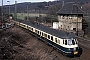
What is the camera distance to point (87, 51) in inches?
835

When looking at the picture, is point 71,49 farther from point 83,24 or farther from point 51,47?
point 83,24

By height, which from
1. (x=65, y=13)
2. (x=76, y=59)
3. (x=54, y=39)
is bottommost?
(x=76, y=59)

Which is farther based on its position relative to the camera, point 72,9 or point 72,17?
point 72,9

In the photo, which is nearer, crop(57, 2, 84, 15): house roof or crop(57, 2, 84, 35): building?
crop(57, 2, 84, 35): building

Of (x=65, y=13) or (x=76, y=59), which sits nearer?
(x=76, y=59)

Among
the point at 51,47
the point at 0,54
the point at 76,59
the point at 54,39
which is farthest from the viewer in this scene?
the point at 51,47

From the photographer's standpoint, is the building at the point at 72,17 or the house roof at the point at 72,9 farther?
the house roof at the point at 72,9

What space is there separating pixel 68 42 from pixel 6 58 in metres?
9.11

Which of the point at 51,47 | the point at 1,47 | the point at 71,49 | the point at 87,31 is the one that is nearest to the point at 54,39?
the point at 51,47

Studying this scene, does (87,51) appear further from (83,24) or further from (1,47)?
(83,24)

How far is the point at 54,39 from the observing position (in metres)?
21.0

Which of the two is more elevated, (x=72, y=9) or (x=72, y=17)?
(x=72, y=9)

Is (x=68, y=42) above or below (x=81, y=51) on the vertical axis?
above

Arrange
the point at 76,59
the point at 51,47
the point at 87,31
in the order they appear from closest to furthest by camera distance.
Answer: the point at 76,59
the point at 51,47
the point at 87,31
